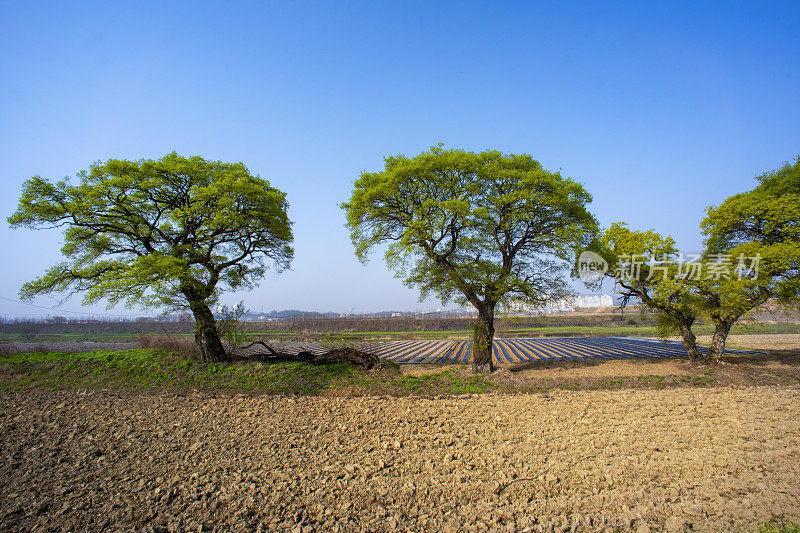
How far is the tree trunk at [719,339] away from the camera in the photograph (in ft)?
47.3

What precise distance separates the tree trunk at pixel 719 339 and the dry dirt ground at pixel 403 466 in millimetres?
5463

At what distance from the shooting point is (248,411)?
30.9 ft

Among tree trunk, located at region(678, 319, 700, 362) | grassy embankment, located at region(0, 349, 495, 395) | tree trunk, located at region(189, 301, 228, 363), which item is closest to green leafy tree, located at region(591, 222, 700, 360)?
tree trunk, located at region(678, 319, 700, 362)

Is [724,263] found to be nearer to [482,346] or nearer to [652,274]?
[652,274]

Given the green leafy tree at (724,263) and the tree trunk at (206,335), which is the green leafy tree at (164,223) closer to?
the tree trunk at (206,335)

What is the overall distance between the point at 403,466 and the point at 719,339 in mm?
15259

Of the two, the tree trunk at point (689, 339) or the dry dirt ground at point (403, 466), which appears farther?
the tree trunk at point (689, 339)

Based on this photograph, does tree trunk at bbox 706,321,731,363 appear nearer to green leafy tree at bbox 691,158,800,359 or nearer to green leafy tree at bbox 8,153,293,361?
green leafy tree at bbox 691,158,800,359

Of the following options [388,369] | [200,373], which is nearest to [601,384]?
[388,369]

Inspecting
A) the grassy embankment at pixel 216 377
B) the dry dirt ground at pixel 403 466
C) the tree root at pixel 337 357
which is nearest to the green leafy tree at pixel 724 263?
the dry dirt ground at pixel 403 466

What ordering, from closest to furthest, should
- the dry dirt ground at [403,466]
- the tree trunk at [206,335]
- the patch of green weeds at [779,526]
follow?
A: the patch of green weeds at [779,526]
the dry dirt ground at [403,466]
the tree trunk at [206,335]

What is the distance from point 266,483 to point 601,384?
443 inches

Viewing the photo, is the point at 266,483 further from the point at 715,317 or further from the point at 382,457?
the point at 715,317

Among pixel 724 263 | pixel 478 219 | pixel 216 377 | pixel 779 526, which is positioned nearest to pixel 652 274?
pixel 724 263
